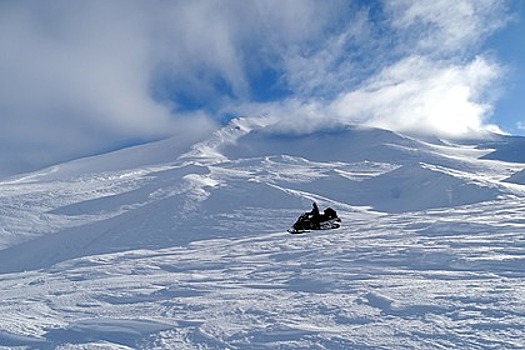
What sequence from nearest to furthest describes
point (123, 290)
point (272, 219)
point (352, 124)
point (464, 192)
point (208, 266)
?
point (123, 290)
point (208, 266)
point (272, 219)
point (464, 192)
point (352, 124)

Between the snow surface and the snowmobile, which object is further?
the snowmobile

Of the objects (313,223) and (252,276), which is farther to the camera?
(313,223)

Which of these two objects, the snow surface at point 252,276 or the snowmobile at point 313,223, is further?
the snowmobile at point 313,223

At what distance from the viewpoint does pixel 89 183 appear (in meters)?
36.9

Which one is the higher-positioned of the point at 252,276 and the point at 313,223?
the point at 313,223

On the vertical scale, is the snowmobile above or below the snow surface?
above

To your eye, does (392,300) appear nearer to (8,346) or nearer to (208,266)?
(8,346)

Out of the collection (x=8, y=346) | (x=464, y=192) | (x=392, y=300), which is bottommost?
(x=8, y=346)

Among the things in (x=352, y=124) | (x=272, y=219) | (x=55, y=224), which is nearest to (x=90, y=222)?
(x=55, y=224)

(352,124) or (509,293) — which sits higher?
(352,124)

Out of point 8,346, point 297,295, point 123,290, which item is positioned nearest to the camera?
point 8,346

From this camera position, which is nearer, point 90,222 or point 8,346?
point 8,346

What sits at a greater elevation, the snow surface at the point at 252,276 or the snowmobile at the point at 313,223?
the snowmobile at the point at 313,223

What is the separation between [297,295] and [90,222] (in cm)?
1938
